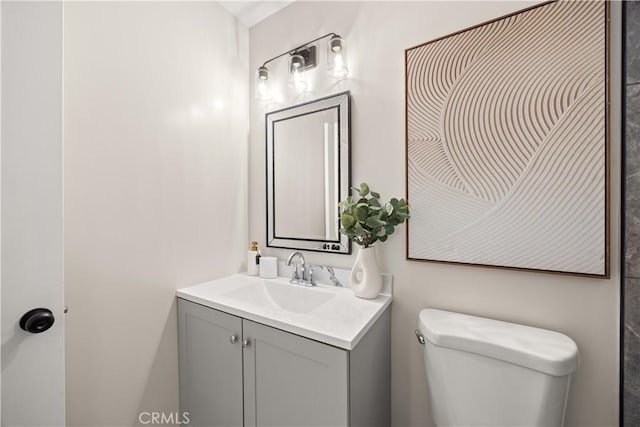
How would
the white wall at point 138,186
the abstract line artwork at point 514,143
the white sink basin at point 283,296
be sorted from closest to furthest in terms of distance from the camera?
the abstract line artwork at point 514,143 < the white wall at point 138,186 < the white sink basin at point 283,296

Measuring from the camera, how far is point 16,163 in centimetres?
55

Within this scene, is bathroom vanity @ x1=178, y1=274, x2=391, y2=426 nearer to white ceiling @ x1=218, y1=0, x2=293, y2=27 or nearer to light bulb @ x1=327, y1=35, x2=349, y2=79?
light bulb @ x1=327, y1=35, x2=349, y2=79

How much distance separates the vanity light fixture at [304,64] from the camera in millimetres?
1319

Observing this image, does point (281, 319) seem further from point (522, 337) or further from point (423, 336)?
point (522, 337)

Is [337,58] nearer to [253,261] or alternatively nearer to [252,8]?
[252,8]

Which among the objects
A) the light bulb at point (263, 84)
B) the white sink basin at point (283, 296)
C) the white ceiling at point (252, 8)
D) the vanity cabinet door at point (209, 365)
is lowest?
the vanity cabinet door at point (209, 365)

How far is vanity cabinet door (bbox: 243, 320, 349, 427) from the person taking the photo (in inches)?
33.6

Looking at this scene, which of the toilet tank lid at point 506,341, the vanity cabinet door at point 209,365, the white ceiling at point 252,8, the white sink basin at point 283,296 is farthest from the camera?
the white ceiling at point 252,8

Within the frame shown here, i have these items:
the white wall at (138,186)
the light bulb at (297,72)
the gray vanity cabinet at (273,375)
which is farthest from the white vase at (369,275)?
the light bulb at (297,72)

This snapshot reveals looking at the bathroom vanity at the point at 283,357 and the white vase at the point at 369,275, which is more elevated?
the white vase at the point at 369,275

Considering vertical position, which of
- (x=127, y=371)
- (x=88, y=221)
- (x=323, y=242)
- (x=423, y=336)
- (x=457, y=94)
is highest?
(x=457, y=94)

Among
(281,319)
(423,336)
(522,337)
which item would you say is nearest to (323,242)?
(281,319)

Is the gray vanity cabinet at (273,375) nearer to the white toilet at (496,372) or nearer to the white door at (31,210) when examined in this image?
the white toilet at (496,372)

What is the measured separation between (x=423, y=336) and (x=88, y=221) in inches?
52.3
